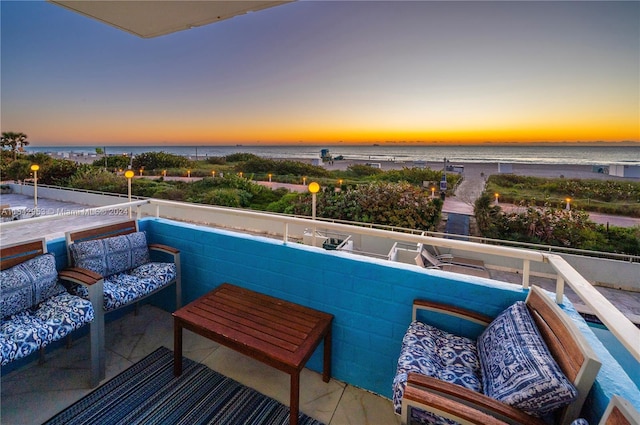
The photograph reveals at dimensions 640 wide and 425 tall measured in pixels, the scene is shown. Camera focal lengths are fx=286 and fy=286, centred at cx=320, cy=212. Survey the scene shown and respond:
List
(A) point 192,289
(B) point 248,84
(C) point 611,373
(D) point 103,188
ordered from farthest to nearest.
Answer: (D) point 103,188
(B) point 248,84
(A) point 192,289
(C) point 611,373

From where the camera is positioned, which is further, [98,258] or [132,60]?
[132,60]

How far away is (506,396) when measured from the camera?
3.33 feet

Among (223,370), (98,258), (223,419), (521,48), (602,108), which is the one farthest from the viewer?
(602,108)

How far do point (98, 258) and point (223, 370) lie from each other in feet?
4.16

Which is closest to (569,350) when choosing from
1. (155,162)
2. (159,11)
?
(159,11)

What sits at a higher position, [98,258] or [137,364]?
[98,258]

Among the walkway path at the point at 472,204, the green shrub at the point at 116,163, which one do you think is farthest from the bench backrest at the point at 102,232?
the green shrub at the point at 116,163

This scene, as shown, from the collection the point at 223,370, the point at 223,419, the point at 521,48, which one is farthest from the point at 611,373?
the point at 521,48

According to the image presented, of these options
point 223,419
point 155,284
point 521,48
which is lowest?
point 223,419

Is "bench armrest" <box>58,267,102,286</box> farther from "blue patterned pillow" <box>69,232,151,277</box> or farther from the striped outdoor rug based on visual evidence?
the striped outdoor rug

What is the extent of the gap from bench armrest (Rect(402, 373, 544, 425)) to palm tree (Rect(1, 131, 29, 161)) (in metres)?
22.9

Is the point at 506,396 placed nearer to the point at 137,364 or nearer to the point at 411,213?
the point at 137,364

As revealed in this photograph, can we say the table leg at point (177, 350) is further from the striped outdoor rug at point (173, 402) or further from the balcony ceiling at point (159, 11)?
the balcony ceiling at point (159, 11)

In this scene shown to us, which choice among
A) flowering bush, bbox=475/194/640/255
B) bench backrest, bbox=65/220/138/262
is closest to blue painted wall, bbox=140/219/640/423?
bench backrest, bbox=65/220/138/262
